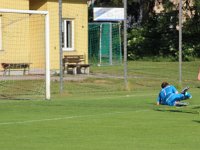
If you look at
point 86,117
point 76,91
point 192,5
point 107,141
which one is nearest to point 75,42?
point 76,91

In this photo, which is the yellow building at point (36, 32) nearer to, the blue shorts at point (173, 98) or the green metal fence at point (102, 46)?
the green metal fence at point (102, 46)

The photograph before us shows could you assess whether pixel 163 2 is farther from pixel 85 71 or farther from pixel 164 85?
pixel 164 85

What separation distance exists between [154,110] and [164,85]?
1.85m

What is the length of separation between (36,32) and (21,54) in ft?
5.68

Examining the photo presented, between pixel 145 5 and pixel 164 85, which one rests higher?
pixel 145 5

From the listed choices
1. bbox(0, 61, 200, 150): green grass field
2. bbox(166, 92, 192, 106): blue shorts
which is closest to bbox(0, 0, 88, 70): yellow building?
bbox(0, 61, 200, 150): green grass field

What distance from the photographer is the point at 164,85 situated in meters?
20.2

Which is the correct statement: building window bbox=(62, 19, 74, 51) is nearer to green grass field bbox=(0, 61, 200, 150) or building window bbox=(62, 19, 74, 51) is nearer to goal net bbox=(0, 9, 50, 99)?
goal net bbox=(0, 9, 50, 99)

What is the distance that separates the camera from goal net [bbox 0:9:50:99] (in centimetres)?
2702

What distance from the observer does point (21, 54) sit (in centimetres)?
3216

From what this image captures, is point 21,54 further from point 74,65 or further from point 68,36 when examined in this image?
point 68,36

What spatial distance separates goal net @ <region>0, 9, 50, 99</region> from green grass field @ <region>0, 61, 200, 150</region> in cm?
147

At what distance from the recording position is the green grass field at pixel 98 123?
12.0m

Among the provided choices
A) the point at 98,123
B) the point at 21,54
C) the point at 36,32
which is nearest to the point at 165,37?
the point at 36,32
